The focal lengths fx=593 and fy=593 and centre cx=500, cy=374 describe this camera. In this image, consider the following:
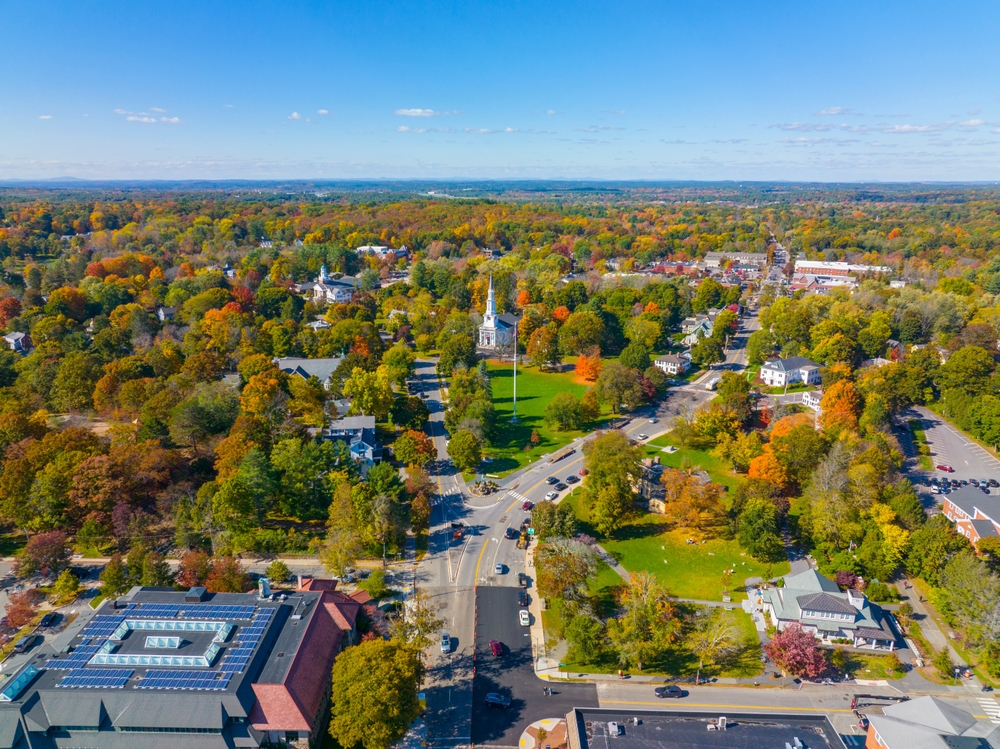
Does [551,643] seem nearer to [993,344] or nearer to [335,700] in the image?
[335,700]

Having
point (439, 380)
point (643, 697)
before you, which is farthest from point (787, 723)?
point (439, 380)

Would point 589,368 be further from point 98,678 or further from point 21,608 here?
point 98,678

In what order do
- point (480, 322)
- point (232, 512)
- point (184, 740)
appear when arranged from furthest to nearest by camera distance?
1. point (480, 322)
2. point (232, 512)
3. point (184, 740)

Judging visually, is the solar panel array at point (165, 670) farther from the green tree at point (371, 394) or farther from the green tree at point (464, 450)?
the green tree at point (371, 394)

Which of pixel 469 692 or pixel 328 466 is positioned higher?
pixel 328 466

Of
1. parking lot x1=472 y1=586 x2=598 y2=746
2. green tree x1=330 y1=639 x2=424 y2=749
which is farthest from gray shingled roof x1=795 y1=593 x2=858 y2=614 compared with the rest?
green tree x1=330 y1=639 x2=424 y2=749

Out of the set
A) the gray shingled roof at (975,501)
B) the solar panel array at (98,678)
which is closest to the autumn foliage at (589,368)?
the gray shingled roof at (975,501)
